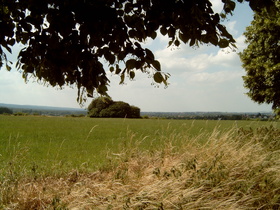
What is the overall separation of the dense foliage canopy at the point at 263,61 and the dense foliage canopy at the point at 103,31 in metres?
11.8

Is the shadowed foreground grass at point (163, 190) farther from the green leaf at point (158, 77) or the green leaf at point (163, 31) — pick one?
the green leaf at point (163, 31)

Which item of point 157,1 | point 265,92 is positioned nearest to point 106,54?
point 157,1

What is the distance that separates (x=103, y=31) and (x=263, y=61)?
13532mm

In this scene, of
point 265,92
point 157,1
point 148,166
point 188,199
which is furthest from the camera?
point 265,92

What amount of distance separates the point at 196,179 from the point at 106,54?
212 centimetres

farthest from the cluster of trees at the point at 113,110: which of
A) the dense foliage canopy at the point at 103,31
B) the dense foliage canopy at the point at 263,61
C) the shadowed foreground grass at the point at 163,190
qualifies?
the dense foliage canopy at the point at 103,31

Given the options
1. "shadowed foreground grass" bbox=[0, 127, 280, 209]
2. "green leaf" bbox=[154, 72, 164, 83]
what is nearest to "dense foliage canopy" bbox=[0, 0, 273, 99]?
"green leaf" bbox=[154, 72, 164, 83]

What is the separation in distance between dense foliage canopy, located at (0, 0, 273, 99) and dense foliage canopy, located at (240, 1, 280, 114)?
38.6 feet

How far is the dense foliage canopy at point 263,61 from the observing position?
13.7 metres

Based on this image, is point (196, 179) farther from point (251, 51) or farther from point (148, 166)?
point (251, 51)

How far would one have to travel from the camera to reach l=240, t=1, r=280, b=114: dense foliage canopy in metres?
13.7

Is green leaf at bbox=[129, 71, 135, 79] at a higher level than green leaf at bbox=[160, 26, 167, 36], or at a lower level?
lower

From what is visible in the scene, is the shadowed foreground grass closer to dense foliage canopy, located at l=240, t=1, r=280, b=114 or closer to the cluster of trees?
dense foliage canopy, located at l=240, t=1, r=280, b=114

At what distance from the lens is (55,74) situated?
10.5 ft
